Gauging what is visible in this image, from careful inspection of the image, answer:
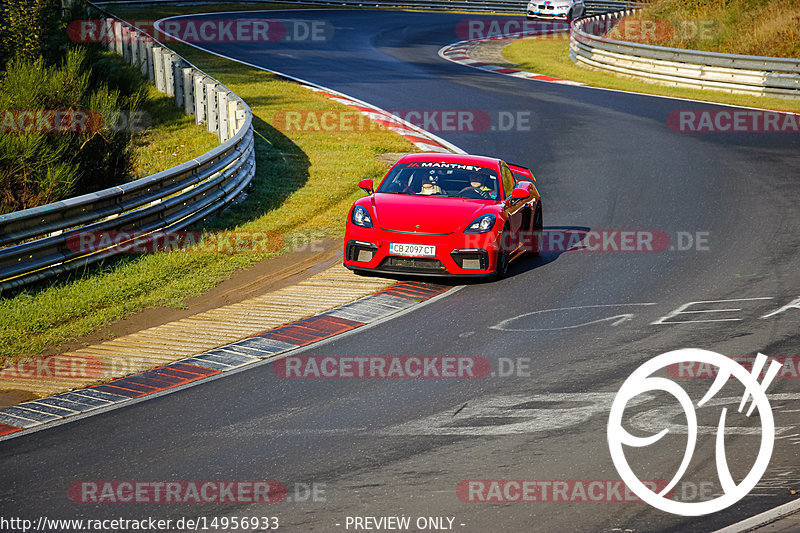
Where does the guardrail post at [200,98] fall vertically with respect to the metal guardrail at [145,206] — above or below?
above

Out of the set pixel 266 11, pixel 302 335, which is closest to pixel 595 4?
pixel 266 11

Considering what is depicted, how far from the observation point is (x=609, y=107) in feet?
80.7

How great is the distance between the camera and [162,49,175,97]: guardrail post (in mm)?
22438

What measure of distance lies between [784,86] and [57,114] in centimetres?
1795

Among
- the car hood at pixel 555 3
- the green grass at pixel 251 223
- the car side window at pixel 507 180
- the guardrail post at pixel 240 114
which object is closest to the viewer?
the green grass at pixel 251 223

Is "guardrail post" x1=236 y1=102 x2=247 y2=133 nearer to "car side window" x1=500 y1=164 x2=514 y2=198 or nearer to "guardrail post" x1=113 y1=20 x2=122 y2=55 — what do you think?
"car side window" x1=500 y1=164 x2=514 y2=198

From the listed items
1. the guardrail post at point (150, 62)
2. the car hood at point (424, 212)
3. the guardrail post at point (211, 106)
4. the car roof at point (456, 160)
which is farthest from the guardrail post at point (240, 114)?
the guardrail post at point (150, 62)

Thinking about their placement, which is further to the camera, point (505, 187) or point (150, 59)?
point (150, 59)

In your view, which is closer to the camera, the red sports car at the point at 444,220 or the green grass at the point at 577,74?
the red sports car at the point at 444,220

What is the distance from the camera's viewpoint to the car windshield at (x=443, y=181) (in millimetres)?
12234

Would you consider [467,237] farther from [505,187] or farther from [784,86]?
[784,86]

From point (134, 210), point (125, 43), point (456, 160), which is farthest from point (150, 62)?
point (456, 160)

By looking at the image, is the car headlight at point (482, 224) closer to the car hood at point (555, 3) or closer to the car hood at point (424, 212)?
the car hood at point (424, 212)

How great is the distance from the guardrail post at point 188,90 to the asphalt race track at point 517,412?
9332mm
